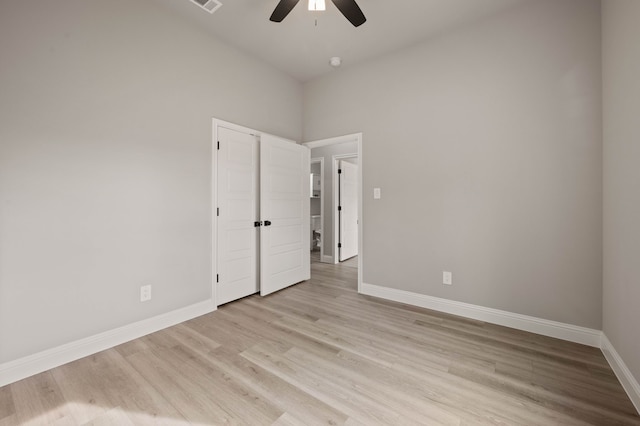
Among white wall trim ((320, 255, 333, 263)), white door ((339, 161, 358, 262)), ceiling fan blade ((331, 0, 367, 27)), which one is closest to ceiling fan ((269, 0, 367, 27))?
ceiling fan blade ((331, 0, 367, 27))

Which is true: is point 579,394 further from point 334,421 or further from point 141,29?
point 141,29

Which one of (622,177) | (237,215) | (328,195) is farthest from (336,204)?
(622,177)

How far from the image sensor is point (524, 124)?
2.42 metres

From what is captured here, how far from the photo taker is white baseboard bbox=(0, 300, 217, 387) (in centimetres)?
175

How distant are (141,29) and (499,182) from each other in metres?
3.63

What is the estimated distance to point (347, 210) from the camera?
5.66 m

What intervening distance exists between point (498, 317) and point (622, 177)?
152 centimetres

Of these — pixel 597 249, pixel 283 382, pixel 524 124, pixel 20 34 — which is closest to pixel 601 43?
pixel 524 124

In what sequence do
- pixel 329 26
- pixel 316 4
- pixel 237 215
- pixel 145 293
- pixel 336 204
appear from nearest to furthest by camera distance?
pixel 316 4
pixel 145 293
pixel 329 26
pixel 237 215
pixel 336 204

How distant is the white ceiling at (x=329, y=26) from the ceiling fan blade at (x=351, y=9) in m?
0.38

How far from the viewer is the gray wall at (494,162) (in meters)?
2.21

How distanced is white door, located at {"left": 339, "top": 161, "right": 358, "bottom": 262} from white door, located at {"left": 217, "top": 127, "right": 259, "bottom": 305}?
97.0 inches

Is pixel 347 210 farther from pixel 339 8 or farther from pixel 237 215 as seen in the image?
pixel 339 8

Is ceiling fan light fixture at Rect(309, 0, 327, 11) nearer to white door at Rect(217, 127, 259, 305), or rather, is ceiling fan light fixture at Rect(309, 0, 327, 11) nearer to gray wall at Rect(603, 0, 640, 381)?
white door at Rect(217, 127, 259, 305)
